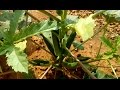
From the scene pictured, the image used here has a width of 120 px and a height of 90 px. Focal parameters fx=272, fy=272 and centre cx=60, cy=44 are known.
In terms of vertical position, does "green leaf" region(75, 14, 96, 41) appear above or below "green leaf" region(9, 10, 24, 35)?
below

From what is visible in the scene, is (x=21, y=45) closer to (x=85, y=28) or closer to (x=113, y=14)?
(x=85, y=28)

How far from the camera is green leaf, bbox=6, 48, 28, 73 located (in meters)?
0.83

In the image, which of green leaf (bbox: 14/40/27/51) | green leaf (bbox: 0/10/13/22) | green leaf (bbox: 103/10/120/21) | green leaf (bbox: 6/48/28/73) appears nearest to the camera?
green leaf (bbox: 6/48/28/73)

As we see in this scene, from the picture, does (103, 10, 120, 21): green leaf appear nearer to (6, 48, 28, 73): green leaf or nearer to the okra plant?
the okra plant

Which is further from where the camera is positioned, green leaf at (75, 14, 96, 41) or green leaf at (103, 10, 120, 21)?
green leaf at (103, 10, 120, 21)

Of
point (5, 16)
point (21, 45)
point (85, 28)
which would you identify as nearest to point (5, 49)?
point (21, 45)

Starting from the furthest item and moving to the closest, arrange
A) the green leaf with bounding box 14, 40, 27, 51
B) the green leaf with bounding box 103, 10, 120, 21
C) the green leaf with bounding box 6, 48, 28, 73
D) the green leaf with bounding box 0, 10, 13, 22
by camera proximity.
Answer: the green leaf with bounding box 0, 10, 13, 22 → the green leaf with bounding box 103, 10, 120, 21 → the green leaf with bounding box 14, 40, 27, 51 → the green leaf with bounding box 6, 48, 28, 73

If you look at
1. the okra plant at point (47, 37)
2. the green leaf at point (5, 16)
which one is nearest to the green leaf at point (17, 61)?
the okra plant at point (47, 37)

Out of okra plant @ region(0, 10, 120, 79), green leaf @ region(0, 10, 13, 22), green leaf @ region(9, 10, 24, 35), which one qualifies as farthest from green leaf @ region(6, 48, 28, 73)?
green leaf @ region(0, 10, 13, 22)

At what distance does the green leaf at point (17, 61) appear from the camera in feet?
2.73

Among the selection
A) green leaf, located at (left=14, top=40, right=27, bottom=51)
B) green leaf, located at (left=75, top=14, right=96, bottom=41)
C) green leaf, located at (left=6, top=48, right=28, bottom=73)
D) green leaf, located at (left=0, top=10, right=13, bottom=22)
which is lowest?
green leaf, located at (left=6, top=48, right=28, bottom=73)

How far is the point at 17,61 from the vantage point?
0.86 metres

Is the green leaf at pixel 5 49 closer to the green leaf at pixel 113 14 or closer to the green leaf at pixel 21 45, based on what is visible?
the green leaf at pixel 21 45
